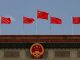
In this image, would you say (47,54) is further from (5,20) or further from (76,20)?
(5,20)

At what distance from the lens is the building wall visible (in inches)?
1467

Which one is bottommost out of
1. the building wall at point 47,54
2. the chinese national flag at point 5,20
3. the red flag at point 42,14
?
the building wall at point 47,54

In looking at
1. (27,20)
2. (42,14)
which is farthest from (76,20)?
(27,20)

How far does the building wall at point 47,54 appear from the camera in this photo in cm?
3725

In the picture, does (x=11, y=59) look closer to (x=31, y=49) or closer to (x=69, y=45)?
(x=31, y=49)

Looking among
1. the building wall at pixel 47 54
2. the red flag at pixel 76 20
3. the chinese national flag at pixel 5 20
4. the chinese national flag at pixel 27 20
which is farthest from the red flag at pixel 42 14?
the building wall at pixel 47 54

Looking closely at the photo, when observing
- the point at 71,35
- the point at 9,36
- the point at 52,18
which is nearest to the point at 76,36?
the point at 71,35

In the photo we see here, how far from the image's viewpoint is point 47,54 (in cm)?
3731

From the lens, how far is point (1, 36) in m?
37.4

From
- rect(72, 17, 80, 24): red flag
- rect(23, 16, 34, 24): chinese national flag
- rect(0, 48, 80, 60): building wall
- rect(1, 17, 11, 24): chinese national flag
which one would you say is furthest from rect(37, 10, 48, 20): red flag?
rect(0, 48, 80, 60): building wall

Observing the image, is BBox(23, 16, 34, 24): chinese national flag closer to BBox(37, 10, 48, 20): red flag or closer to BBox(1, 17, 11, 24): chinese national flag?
BBox(37, 10, 48, 20): red flag

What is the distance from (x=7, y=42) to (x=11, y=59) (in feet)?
5.66

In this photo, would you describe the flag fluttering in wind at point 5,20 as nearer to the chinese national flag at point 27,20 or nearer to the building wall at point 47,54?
the chinese national flag at point 27,20

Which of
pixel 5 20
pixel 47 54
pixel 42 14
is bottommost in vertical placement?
pixel 47 54
